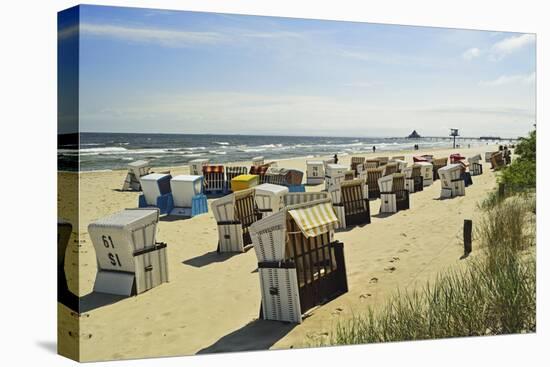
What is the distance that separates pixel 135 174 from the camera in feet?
38.4

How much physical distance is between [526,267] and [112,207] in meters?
5.52

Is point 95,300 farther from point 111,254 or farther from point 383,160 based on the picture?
point 383,160

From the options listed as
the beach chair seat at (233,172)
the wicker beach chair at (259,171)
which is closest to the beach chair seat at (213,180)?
the beach chair seat at (233,172)

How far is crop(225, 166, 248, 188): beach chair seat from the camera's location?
1011 cm

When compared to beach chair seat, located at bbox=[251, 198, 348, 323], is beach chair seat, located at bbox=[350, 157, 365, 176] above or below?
above

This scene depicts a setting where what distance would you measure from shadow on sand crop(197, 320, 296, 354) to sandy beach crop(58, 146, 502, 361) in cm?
1

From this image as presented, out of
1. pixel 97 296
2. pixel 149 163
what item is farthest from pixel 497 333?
pixel 149 163

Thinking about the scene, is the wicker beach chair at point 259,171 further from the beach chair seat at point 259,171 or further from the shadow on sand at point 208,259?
the shadow on sand at point 208,259

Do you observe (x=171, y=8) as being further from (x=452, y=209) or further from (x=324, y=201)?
(x=452, y=209)

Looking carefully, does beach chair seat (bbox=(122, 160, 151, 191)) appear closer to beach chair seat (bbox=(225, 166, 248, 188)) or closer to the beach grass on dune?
beach chair seat (bbox=(225, 166, 248, 188))

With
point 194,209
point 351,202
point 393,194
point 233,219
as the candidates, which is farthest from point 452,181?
point 194,209

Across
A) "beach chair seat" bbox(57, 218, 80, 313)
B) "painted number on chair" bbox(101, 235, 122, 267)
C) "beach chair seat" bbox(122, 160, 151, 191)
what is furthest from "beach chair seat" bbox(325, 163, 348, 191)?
"beach chair seat" bbox(57, 218, 80, 313)

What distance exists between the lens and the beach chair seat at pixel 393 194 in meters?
11.3

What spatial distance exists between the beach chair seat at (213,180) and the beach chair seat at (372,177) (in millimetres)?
3118
